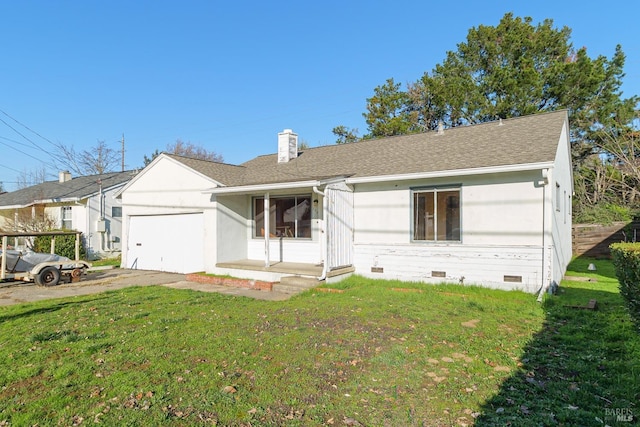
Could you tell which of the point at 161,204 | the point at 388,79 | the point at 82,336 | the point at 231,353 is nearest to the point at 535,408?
the point at 231,353

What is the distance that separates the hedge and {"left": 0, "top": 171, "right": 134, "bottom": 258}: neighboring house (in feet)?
60.2

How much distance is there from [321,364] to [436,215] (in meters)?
6.22

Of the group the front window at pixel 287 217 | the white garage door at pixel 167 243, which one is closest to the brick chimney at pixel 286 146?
the front window at pixel 287 217

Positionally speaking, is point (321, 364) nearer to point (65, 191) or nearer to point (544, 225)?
point (544, 225)

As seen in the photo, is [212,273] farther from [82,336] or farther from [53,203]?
[53,203]

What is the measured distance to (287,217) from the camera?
1246cm

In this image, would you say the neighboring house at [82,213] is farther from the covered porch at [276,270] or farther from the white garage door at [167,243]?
the covered porch at [276,270]

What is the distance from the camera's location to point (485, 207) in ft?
29.8

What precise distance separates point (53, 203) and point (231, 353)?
19.0 metres

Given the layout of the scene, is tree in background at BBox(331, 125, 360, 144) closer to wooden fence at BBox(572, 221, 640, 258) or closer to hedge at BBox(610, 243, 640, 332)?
wooden fence at BBox(572, 221, 640, 258)

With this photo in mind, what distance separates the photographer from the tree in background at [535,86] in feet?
64.1

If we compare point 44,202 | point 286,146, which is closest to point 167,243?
point 286,146

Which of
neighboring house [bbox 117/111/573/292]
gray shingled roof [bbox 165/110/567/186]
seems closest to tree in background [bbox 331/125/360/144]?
gray shingled roof [bbox 165/110/567/186]

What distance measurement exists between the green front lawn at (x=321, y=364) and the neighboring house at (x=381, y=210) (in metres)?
1.90
